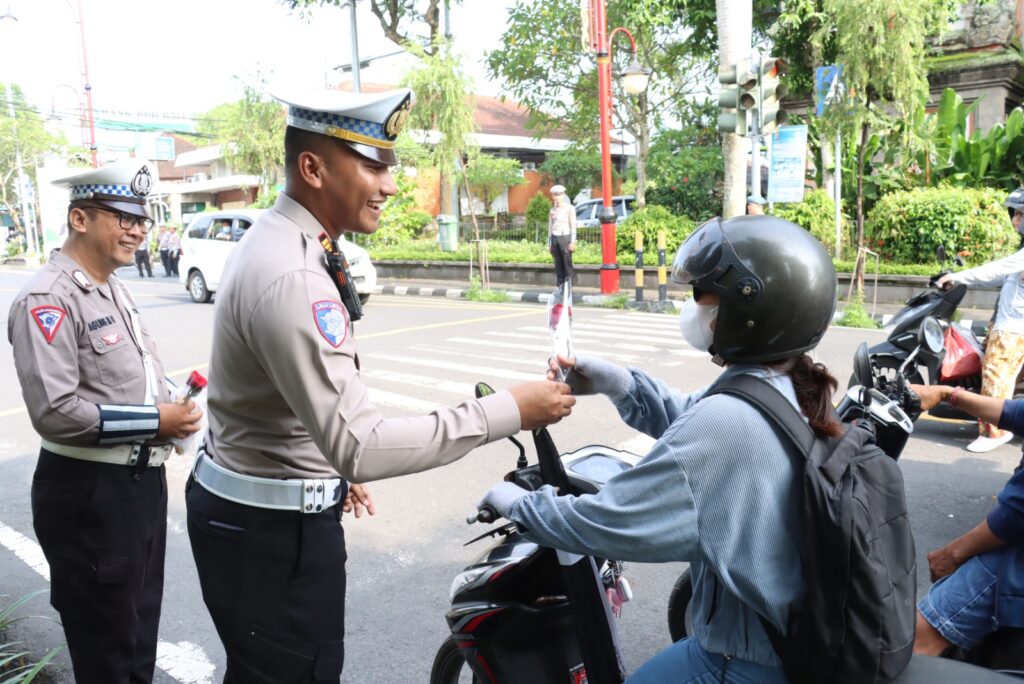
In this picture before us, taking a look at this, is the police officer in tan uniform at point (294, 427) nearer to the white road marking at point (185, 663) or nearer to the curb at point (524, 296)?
the white road marking at point (185, 663)

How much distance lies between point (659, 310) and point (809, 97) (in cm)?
981

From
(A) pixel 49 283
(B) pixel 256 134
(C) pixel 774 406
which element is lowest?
(C) pixel 774 406

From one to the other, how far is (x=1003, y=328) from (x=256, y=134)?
24.1m

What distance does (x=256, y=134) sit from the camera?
25.8 metres

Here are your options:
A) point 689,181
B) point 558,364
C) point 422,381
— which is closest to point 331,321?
point 558,364

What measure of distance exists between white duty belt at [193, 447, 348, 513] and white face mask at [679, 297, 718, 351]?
89 centimetres

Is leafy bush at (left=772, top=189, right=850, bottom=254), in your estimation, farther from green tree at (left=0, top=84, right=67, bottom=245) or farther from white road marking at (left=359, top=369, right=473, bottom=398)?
green tree at (left=0, top=84, right=67, bottom=245)

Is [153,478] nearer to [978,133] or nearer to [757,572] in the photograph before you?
[757,572]

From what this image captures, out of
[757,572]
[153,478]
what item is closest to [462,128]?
[153,478]

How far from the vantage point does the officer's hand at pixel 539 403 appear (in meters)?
1.83

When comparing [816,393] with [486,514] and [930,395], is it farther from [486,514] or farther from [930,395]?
[930,395]

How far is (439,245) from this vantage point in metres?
21.3

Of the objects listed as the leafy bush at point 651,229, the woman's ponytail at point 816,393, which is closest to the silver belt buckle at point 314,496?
the woman's ponytail at point 816,393

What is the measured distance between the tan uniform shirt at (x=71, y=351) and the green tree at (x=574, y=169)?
26.2 metres
